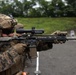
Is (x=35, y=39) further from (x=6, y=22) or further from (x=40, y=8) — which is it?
(x=40, y=8)

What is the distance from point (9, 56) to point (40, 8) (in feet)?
99.5

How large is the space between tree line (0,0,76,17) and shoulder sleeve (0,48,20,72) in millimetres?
28822

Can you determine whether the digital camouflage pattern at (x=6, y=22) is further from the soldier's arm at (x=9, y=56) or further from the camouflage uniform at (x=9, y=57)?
the soldier's arm at (x=9, y=56)

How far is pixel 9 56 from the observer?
15.4ft

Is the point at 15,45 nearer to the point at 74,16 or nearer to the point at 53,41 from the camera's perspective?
the point at 53,41

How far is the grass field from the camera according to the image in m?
29.3

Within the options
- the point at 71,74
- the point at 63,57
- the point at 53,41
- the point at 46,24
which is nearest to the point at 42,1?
the point at 46,24

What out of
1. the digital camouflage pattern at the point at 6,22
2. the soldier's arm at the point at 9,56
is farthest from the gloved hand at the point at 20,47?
the digital camouflage pattern at the point at 6,22

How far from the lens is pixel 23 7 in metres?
34.3

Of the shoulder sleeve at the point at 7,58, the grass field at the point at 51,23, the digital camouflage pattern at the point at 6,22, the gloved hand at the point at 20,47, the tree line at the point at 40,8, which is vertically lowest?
the grass field at the point at 51,23

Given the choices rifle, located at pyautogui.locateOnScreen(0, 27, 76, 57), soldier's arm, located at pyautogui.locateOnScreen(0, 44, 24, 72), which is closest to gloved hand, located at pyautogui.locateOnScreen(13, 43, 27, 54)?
soldier's arm, located at pyautogui.locateOnScreen(0, 44, 24, 72)

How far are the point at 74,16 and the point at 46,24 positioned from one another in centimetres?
510

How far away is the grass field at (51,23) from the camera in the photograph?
2927 cm

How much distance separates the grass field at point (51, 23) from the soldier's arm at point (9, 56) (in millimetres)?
23506
